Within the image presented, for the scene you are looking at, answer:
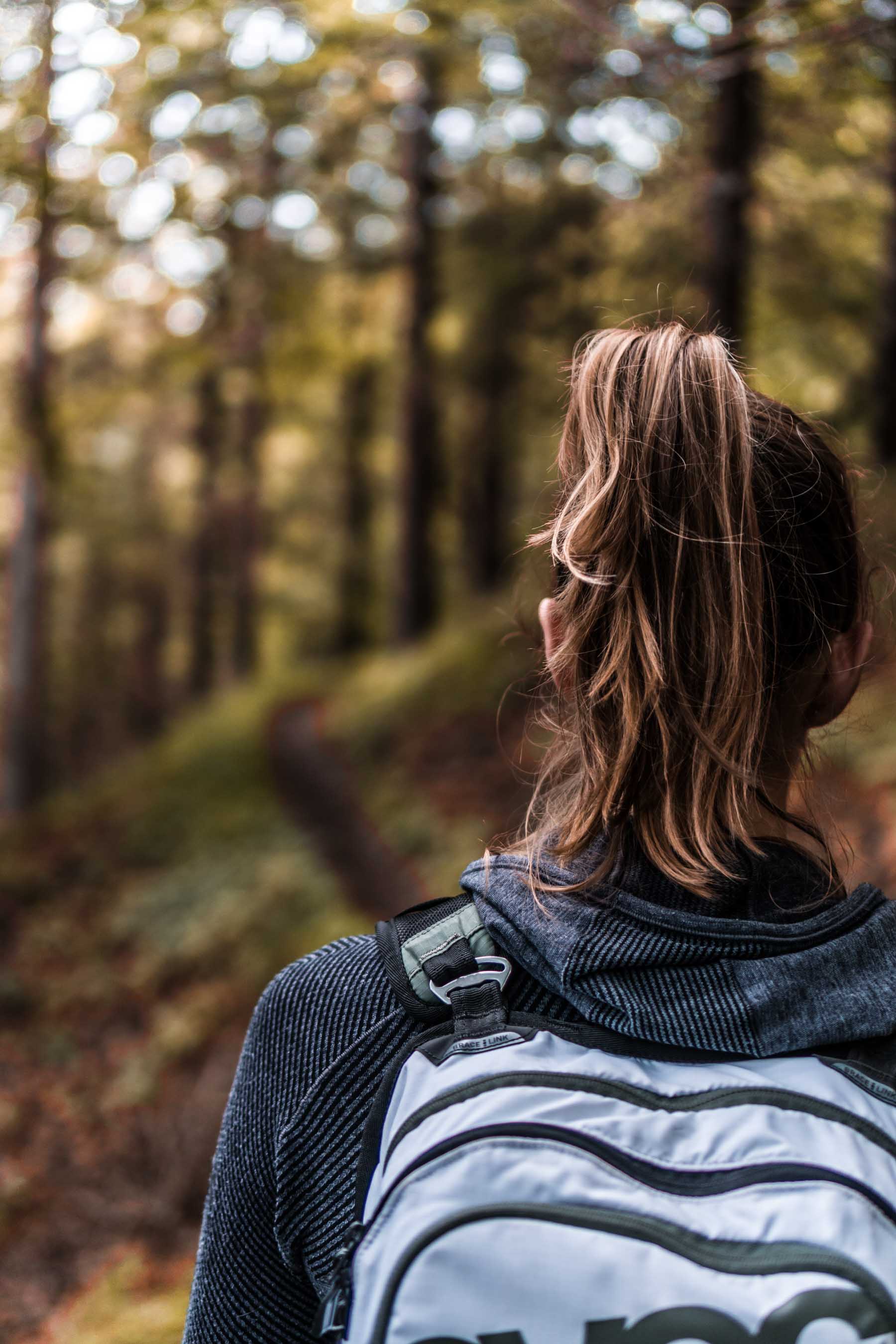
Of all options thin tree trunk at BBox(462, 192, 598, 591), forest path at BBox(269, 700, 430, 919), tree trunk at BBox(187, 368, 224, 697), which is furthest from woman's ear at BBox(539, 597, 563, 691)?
tree trunk at BBox(187, 368, 224, 697)

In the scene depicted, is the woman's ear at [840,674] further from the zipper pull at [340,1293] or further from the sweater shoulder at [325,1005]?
the zipper pull at [340,1293]

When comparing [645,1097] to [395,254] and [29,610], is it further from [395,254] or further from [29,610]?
[395,254]

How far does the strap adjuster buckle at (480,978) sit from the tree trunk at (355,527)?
19.9 meters

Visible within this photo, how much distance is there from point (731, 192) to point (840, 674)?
5.79 m

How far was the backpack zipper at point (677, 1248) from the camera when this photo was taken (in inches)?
39.7

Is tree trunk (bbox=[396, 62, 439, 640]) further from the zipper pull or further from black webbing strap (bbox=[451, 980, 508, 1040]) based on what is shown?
the zipper pull

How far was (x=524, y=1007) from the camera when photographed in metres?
1.23

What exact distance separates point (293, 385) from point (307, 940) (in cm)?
523

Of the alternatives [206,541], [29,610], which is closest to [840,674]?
[29,610]

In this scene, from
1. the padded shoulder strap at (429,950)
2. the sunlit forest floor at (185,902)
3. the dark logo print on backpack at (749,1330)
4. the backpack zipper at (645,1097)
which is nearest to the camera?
the dark logo print on backpack at (749,1330)

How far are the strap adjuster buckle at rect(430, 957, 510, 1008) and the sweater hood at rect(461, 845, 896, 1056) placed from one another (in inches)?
1.0

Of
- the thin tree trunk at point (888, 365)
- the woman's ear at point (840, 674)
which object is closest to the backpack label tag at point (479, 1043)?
the woman's ear at point (840, 674)

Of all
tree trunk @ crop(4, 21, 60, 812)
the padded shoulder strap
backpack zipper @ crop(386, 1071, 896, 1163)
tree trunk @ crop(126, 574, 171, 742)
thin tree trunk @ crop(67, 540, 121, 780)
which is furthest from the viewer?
thin tree trunk @ crop(67, 540, 121, 780)

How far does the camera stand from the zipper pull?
113 centimetres
